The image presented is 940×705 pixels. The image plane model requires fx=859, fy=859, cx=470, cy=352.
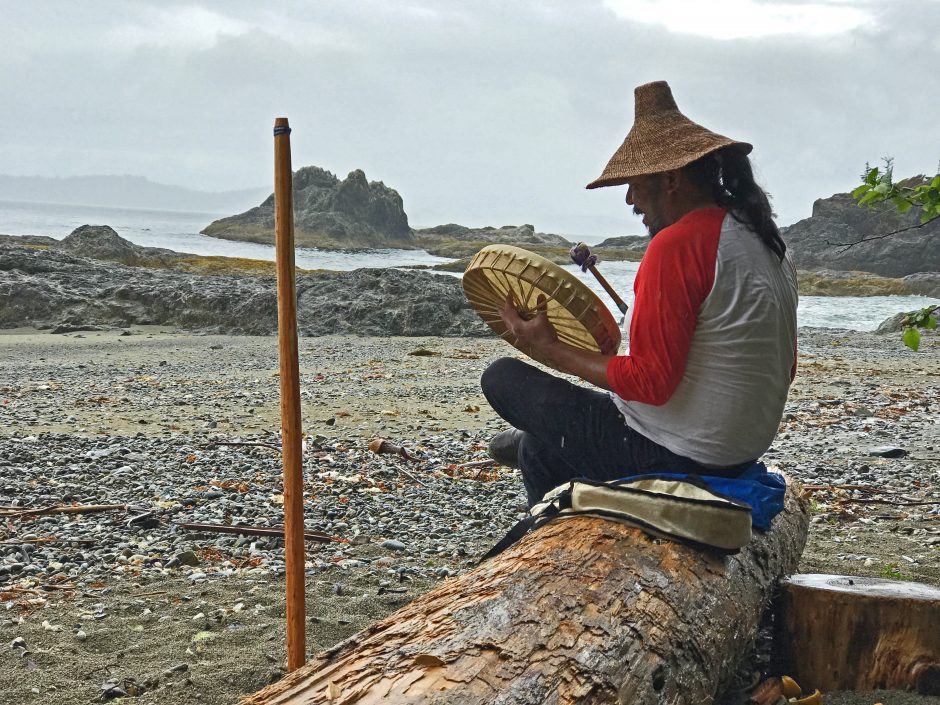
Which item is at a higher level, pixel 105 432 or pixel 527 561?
pixel 527 561

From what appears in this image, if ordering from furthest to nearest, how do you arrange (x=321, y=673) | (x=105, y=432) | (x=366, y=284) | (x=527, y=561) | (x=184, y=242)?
(x=184, y=242)
(x=366, y=284)
(x=105, y=432)
(x=527, y=561)
(x=321, y=673)

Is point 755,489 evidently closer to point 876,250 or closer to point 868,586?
point 868,586

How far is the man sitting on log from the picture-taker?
3250 millimetres

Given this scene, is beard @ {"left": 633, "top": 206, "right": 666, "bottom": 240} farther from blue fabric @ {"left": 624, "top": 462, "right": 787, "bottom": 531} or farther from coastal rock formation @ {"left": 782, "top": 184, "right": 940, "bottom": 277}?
coastal rock formation @ {"left": 782, "top": 184, "right": 940, "bottom": 277}

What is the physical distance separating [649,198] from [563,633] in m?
1.91

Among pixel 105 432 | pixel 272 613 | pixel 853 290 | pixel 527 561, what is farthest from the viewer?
pixel 853 290

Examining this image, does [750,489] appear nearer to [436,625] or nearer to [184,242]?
[436,625]

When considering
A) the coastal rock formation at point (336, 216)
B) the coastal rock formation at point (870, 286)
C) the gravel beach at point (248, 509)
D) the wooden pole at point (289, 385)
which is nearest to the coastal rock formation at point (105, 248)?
the gravel beach at point (248, 509)

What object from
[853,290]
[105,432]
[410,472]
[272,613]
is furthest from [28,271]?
[853,290]

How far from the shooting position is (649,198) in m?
3.62

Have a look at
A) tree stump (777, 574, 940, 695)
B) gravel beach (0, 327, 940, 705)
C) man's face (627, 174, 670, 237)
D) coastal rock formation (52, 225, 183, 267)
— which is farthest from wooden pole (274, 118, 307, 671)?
coastal rock formation (52, 225, 183, 267)

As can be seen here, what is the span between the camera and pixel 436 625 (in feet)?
8.16

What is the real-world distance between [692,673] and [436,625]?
0.91 meters

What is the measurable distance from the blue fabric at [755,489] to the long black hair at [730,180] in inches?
36.0
